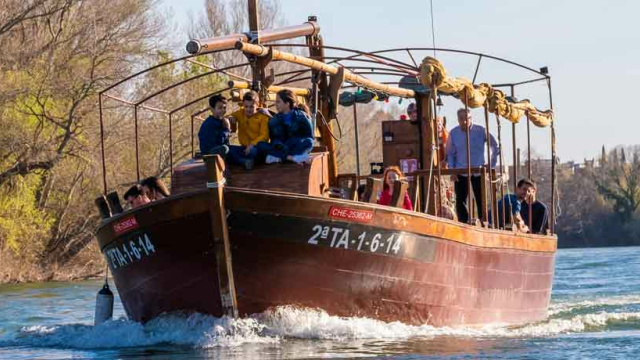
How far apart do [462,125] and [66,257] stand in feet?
75.0

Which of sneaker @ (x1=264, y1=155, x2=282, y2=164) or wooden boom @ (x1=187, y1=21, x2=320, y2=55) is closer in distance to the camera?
wooden boom @ (x1=187, y1=21, x2=320, y2=55)

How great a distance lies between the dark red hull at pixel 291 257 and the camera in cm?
1454

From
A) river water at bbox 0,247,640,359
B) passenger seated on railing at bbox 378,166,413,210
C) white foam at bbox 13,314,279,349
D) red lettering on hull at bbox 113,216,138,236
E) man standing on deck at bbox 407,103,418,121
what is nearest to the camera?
river water at bbox 0,247,640,359

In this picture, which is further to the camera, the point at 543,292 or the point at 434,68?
the point at 543,292

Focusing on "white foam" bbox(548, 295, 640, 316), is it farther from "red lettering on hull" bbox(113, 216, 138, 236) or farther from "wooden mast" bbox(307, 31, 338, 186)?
"red lettering on hull" bbox(113, 216, 138, 236)

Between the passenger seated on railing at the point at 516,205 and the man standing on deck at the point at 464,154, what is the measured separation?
0.47 metres

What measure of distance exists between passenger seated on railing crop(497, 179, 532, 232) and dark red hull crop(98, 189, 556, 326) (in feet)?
9.38

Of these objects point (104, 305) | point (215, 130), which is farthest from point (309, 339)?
point (104, 305)

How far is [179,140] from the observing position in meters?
39.4

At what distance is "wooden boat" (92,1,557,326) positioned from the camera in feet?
47.6

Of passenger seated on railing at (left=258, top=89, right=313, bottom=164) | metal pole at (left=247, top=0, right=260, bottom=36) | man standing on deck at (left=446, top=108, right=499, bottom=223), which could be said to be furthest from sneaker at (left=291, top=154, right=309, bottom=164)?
man standing on deck at (left=446, top=108, right=499, bottom=223)

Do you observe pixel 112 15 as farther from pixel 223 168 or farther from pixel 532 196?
pixel 223 168

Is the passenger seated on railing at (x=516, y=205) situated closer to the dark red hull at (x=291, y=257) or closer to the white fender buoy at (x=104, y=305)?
the dark red hull at (x=291, y=257)

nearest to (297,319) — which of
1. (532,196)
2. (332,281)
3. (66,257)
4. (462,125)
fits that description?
(332,281)
